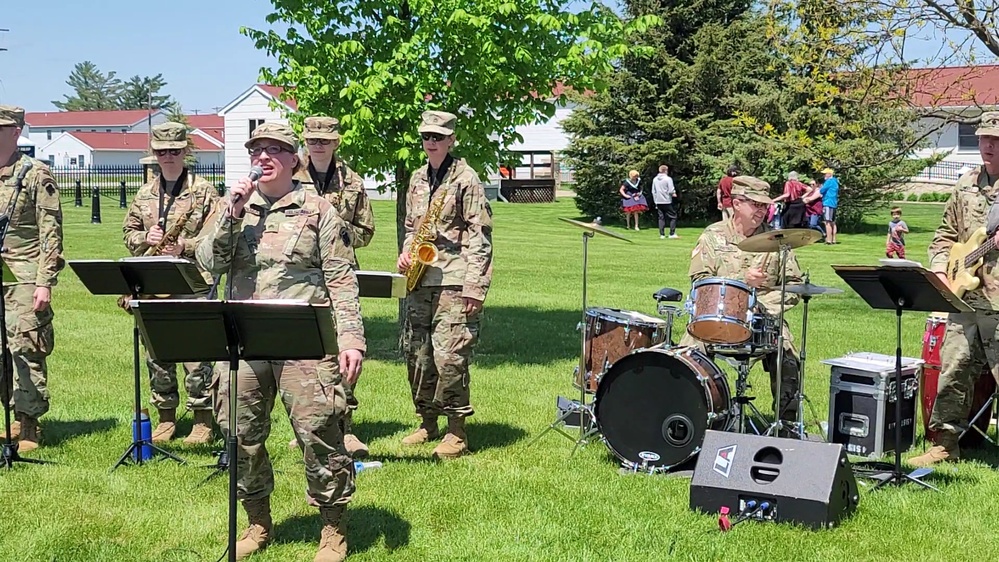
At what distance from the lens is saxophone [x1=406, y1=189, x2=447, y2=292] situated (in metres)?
7.88

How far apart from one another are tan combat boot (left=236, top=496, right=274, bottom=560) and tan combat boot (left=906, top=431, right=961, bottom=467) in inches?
190

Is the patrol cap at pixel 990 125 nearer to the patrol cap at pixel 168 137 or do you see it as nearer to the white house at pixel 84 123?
the patrol cap at pixel 168 137

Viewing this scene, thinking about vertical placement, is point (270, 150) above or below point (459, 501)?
above

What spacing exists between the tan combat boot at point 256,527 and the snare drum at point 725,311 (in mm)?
3175

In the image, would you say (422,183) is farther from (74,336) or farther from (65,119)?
(65,119)

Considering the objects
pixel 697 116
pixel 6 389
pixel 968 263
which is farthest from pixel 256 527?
pixel 697 116

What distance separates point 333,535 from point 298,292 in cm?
135

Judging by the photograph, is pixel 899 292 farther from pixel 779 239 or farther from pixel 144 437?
pixel 144 437

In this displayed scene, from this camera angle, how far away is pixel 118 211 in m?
37.6

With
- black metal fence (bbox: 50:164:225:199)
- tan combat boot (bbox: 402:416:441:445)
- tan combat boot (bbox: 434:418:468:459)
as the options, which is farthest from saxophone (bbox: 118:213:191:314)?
black metal fence (bbox: 50:164:225:199)

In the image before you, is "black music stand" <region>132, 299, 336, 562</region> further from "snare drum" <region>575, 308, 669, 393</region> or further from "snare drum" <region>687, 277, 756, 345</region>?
"snare drum" <region>575, 308, 669, 393</region>

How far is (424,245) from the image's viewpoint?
789 cm

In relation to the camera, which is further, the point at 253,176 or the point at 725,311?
the point at 725,311

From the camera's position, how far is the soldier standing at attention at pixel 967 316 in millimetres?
7633
